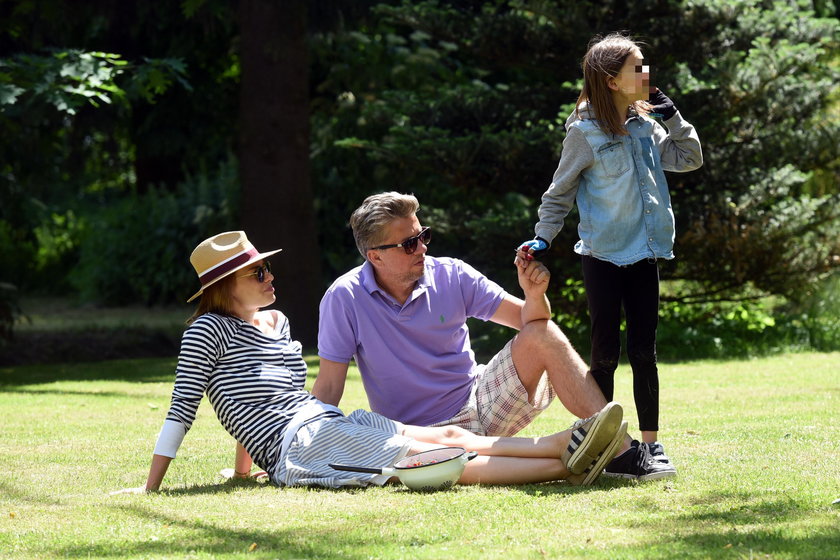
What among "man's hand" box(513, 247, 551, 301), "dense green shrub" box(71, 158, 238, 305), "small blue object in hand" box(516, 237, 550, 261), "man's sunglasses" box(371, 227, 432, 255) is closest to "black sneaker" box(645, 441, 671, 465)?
"man's hand" box(513, 247, 551, 301)

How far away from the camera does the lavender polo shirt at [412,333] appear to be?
5.28 metres

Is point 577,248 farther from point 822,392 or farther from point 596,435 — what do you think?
point 822,392

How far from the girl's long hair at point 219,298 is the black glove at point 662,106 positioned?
6.32 feet

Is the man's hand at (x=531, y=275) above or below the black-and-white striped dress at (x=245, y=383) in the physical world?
above

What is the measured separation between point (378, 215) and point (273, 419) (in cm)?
97

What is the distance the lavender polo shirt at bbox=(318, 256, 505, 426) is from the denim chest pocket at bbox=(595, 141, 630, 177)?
2.30 feet

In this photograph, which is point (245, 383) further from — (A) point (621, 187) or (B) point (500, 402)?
(A) point (621, 187)

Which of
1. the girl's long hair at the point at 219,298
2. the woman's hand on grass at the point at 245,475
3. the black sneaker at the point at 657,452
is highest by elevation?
the girl's long hair at the point at 219,298

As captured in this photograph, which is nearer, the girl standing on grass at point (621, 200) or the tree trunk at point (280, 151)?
the girl standing on grass at point (621, 200)

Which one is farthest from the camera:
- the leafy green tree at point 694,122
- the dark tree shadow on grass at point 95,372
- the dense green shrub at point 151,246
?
the dense green shrub at point 151,246

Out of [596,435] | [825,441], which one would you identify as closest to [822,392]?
[825,441]

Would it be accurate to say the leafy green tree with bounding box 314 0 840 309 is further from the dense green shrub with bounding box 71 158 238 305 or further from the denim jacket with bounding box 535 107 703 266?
the dense green shrub with bounding box 71 158 238 305

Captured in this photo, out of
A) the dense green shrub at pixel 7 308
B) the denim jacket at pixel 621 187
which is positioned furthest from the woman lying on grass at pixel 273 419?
the dense green shrub at pixel 7 308

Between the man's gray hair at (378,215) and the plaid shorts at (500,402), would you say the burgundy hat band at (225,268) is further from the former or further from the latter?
the plaid shorts at (500,402)
